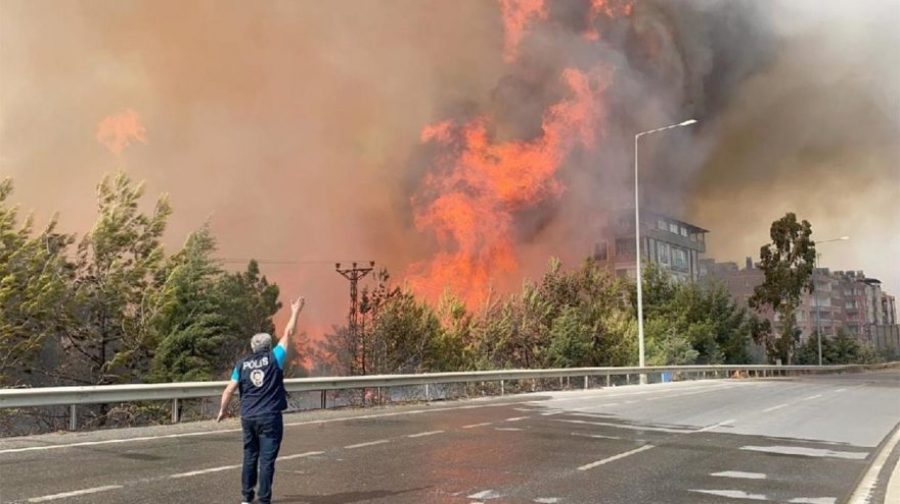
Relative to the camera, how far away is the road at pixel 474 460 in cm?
682

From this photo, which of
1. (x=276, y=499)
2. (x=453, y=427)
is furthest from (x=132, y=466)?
(x=453, y=427)

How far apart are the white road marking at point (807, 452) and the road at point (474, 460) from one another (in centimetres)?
4

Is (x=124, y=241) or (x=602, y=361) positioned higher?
(x=124, y=241)

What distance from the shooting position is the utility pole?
132 feet

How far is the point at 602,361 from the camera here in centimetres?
4488

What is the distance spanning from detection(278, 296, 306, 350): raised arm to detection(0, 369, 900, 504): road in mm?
1533

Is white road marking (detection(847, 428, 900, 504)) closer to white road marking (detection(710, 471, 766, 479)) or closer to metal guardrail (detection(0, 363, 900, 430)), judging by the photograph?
white road marking (detection(710, 471, 766, 479))

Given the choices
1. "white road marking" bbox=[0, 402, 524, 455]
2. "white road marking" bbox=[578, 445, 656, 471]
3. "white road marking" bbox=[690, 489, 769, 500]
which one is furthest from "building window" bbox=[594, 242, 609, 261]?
"white road marking" bbox=[690, 489, 769, 500]

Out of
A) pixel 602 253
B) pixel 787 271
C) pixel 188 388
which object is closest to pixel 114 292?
pixel 188 388

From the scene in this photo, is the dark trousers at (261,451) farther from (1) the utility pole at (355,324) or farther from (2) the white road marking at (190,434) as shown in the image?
(1) the utility pole at (355,324)

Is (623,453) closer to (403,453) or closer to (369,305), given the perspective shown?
(403,453)

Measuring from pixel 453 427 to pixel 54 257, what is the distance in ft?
61.0

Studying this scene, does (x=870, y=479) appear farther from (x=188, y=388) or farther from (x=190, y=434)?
(x=188, y=388)

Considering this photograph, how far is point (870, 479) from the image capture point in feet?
27.9
